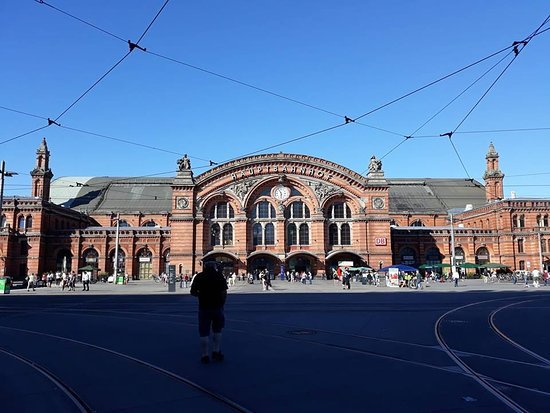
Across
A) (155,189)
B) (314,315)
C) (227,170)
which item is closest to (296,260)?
(227,170)

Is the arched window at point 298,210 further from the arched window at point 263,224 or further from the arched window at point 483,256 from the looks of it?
the arched window at point 483,256

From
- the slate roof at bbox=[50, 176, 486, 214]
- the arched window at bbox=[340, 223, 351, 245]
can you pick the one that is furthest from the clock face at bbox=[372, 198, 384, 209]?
the slate roof at bbox=[50, 176, 486, 214]

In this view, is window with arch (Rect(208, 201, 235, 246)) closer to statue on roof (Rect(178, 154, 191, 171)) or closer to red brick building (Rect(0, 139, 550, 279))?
red brick building (Rect(0, 139, 550, 279))

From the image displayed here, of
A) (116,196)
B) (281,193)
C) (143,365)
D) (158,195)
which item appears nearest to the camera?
(143,365)

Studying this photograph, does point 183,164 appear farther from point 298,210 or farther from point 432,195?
point 432,195

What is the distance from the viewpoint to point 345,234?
188ft

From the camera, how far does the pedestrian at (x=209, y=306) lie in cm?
802

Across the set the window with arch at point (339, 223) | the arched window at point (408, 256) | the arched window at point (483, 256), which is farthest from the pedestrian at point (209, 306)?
the arched window at point (483, 256)

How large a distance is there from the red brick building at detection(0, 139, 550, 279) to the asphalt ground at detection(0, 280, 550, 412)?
137ft

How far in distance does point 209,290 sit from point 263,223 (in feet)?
159

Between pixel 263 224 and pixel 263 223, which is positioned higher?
pixel 263 223

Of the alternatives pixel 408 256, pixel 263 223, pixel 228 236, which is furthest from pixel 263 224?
pixel 408 256

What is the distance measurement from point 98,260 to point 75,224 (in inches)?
419

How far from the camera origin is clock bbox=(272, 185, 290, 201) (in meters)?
56.5
